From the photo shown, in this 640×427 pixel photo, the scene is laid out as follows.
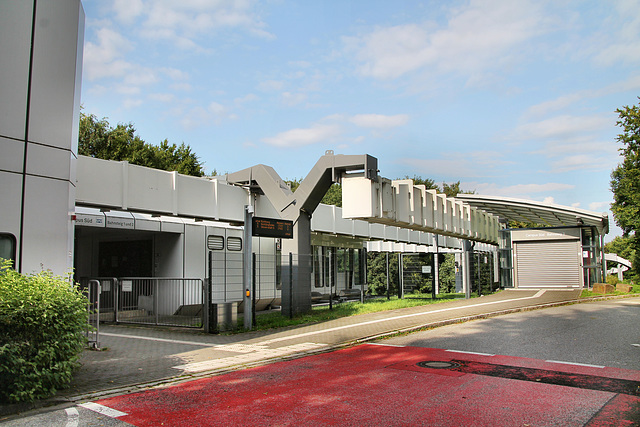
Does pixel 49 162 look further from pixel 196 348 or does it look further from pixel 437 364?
pixel 437 364

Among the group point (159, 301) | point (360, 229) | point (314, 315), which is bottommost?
point (314, 315)

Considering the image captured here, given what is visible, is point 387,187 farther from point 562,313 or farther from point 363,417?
point 363,417

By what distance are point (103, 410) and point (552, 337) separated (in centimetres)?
981

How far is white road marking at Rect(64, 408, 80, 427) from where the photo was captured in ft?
18.8

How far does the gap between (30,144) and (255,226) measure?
649 centimetres

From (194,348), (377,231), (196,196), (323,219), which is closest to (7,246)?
(194,348)

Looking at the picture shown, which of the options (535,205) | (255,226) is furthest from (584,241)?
(255,226)

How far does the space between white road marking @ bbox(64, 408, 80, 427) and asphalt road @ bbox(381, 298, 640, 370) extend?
701cm

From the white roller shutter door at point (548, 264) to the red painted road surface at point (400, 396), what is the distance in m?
24.6

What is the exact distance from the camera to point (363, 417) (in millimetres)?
5770

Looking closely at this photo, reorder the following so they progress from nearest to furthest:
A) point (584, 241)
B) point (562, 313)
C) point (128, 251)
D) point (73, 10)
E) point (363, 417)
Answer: point (363, 417)
point (73, 10)
point (562, 313)
point (128, 251)
point (584, 241)

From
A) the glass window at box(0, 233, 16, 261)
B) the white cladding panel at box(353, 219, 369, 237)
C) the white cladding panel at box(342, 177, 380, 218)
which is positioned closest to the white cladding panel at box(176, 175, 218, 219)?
the white cladding panel at box(342, 177, 380, 218)

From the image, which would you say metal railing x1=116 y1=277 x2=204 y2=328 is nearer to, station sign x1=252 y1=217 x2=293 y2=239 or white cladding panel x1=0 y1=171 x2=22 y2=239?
station sign x1=252 y1=217 x2=293 y2=239

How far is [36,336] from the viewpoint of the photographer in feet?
21.9
